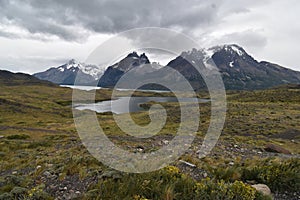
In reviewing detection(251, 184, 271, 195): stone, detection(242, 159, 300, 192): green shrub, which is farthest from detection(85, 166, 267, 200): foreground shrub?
detection(242, 159, 300, 192): green shrub

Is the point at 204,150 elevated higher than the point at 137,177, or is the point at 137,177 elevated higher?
the point at 137,177

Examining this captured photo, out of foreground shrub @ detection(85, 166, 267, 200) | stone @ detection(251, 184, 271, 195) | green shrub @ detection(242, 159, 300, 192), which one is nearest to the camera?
foreground shrub @ detection(85, 166, 267, 200)

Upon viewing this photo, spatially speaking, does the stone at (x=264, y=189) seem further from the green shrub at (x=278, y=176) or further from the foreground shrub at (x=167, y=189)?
the foreground shrub at (x=167, y=189)

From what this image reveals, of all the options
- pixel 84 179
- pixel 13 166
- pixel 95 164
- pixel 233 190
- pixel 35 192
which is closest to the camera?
pixel 233 190

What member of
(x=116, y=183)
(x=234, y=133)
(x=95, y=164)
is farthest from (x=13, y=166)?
(x=234, y=133)

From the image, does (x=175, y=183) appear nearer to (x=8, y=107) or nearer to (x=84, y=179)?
(x=84, y=179)

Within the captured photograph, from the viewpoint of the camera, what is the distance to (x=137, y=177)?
7.66 m

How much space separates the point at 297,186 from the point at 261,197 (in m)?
2.04

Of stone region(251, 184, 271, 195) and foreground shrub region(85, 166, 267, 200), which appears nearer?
foreground shrub region(85, 166, 267, 200)

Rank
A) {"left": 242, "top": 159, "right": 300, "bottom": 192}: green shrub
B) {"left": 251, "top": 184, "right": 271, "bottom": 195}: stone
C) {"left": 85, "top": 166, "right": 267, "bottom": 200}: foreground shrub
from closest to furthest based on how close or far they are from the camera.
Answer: {"left": 85, "top": 166, "right": 267, "bottom": 200}: foreground shrub
{"left": 251, "top": 184, "right": 271, "bottom": 195}: stone
{"left": 242, "top": 159, "right": 300, "bottom": 192}: green shrub

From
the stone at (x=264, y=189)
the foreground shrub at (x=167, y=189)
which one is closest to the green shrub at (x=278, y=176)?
the stone at (x=264, y=189)

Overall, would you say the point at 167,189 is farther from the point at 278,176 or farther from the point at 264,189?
the point at 278,176

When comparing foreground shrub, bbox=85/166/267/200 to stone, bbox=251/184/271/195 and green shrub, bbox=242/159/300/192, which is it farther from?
green shrub, bbox=242/159/300/192

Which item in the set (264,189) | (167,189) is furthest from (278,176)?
(167,189)
